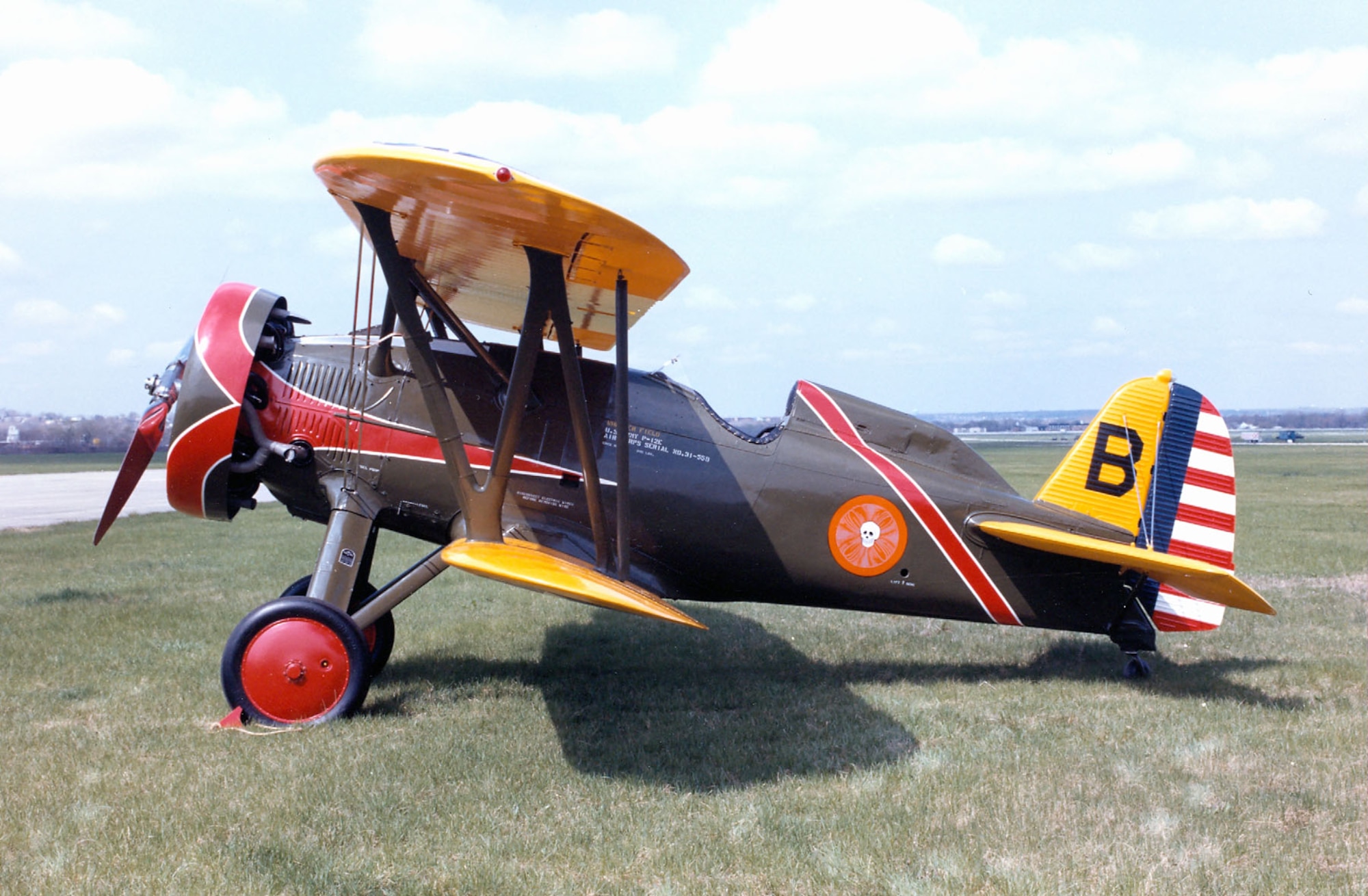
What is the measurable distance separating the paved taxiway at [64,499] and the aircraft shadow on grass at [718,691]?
849cm

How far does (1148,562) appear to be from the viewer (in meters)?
5.64

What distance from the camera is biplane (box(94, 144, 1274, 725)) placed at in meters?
5.33

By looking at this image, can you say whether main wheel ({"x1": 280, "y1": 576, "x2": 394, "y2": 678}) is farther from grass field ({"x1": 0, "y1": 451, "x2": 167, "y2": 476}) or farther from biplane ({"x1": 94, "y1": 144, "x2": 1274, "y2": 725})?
grass field ({"x1": 0, "y1": 451, "x2": 167, "y2": 476})

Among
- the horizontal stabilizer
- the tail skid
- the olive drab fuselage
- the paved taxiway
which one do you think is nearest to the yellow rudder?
the tail skid

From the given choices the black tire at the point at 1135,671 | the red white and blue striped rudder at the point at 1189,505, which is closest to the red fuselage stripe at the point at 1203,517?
the red white and blue striped rudder at the point at 1189,505

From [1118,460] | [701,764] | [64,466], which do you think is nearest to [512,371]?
[701,764]

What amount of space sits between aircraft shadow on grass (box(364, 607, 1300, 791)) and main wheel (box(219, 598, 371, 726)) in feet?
1.32

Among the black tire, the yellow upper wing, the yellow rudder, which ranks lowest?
the black tire

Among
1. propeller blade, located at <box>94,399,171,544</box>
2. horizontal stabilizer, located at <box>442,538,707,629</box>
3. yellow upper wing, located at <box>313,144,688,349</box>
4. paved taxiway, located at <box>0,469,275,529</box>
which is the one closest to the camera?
horizontal stabilizer, located at <box>442,538,707,629</box>

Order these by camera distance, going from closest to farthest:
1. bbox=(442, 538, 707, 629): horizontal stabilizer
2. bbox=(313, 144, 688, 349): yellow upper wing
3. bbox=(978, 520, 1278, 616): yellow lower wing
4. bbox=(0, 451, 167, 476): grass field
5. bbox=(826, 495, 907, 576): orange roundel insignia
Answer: bbox=(442, 538, 707, 629): horizontal stabilizer, bbox=(313, 144, 688, 349): yellow upper wing, bbox=(978, 520, 1278, 616): yellow lower wing, bbox=(826, 495, 907, 576): orange roundel insignia, bbox=(0, 451, 167, 476): grass field

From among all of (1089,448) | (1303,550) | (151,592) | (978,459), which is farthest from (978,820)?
(1303,550)

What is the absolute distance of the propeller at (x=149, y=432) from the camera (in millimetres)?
6020

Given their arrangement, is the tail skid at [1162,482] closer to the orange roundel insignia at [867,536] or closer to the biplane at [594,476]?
the biplane at [594,476]

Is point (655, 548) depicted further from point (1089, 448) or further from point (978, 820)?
point (1089, 448)
